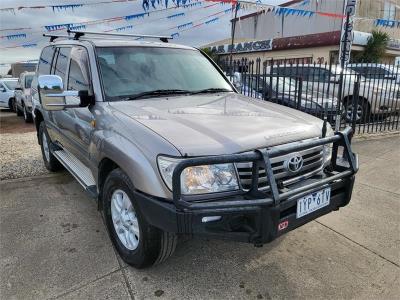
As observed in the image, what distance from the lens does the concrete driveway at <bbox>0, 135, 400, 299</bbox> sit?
2662 mm

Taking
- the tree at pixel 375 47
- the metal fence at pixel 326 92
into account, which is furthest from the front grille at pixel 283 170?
the tree at pixel 375 47

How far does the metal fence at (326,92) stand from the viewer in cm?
743

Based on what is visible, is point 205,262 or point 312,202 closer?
point 312,202

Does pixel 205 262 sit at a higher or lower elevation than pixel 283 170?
lower

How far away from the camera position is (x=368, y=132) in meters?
8.38

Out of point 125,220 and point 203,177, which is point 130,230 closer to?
point 125,220

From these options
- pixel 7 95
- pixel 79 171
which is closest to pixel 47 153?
pixel 79 171

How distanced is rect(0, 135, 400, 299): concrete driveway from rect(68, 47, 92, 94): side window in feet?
4.59

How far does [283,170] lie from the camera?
2.54m

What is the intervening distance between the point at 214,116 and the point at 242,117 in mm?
232

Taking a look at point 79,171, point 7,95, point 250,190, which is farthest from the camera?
point 7,95

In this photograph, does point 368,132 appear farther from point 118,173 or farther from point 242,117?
point 118,173

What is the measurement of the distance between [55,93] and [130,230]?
1.37m

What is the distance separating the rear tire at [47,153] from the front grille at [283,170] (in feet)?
12.1
